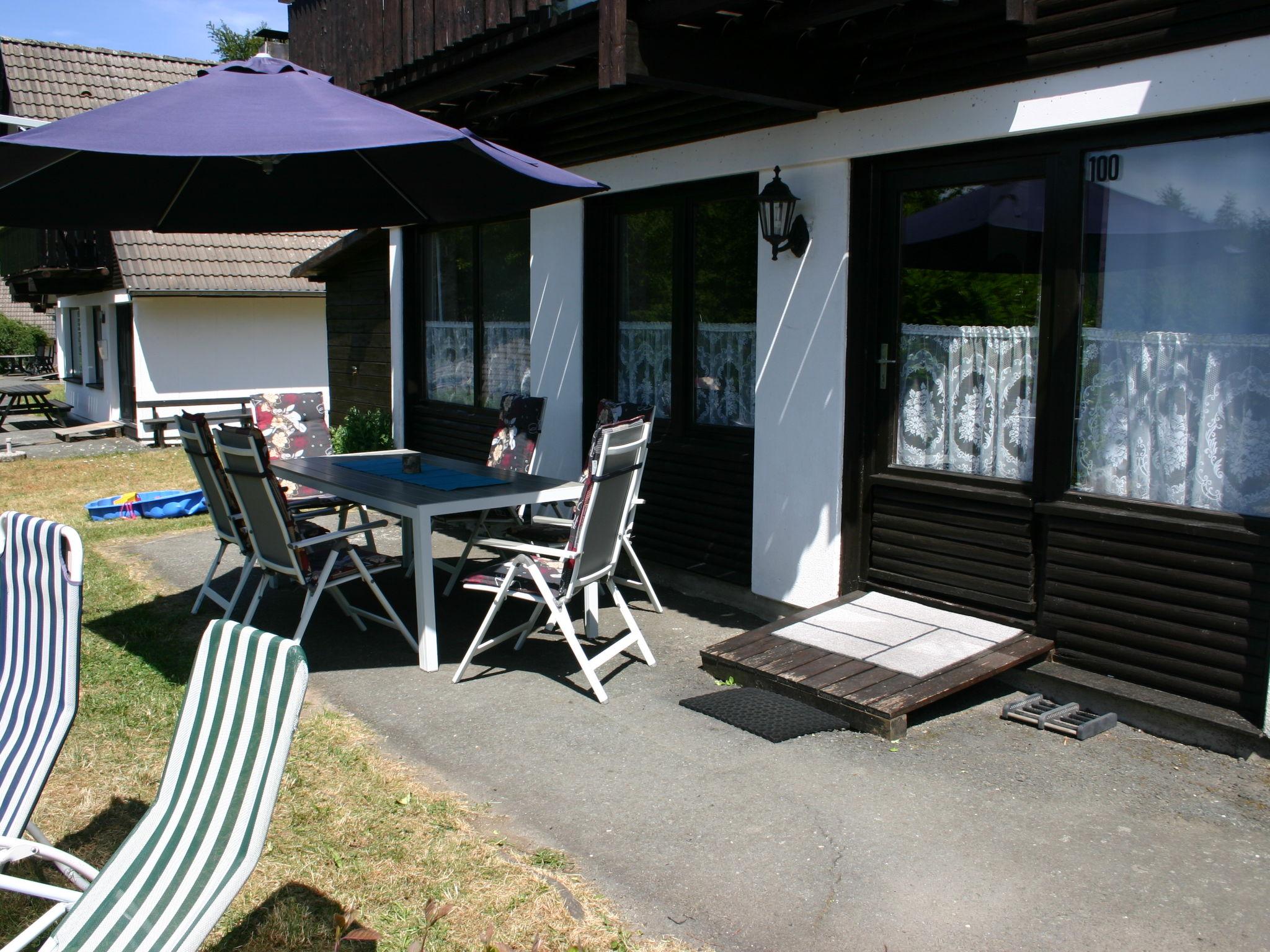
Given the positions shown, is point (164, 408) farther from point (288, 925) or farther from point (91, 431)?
point (288, 925)

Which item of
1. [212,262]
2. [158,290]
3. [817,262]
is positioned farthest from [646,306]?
[212,262]

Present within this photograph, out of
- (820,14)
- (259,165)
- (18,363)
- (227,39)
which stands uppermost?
(227,39)

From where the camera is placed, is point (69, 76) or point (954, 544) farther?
point (69, 76)

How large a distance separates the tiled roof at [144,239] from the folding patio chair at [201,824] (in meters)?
13.6

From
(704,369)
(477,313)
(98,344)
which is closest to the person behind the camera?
(704,369)

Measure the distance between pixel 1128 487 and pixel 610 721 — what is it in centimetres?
229

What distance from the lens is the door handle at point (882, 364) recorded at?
5.25 meters

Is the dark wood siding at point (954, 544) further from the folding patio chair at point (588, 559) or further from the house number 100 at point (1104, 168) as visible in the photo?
the house number 100 at point (1104, 168)

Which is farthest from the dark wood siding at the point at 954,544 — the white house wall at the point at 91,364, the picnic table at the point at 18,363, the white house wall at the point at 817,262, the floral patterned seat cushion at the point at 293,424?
the picnic table at the point at 18,363

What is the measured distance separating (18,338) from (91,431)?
1852 cm

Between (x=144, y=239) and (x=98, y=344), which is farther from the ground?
(x=144, y=239)

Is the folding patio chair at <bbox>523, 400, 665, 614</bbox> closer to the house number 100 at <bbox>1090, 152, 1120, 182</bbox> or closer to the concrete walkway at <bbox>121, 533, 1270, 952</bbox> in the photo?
the concrete walkway at <bbox>121, 533, 1270, 952</bbox>

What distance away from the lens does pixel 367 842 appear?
341cm

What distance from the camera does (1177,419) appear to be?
14.0ft
